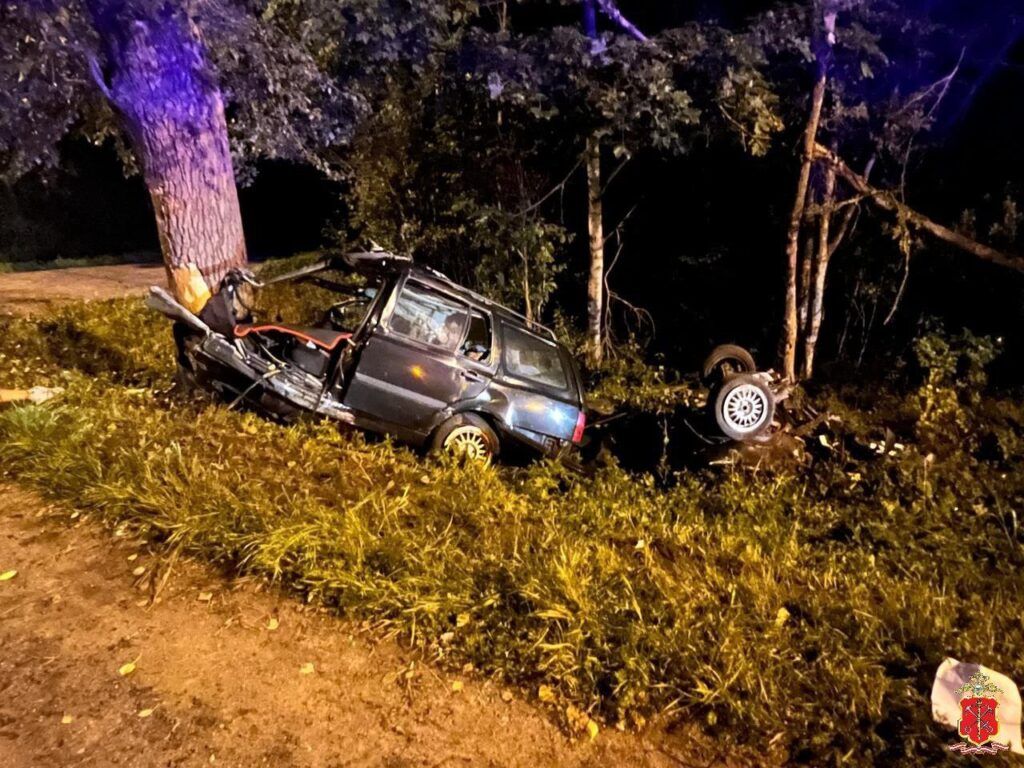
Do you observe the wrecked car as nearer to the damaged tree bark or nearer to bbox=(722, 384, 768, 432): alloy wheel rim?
bbox=(722, 384, 768, 432): alloy wheel rim

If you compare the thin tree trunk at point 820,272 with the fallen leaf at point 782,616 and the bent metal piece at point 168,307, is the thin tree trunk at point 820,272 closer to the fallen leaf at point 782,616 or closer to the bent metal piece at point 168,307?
the fallen leaf at point 782,616

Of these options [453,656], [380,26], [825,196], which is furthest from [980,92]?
[453,656]

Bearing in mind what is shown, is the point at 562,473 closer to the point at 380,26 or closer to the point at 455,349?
the point at 455,349

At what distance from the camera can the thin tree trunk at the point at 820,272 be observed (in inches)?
317

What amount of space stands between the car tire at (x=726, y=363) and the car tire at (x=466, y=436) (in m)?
2.25

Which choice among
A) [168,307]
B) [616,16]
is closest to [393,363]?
[168,307]

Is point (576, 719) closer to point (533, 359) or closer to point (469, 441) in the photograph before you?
point (469, 441)

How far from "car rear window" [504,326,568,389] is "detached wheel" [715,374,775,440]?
63.5 inches

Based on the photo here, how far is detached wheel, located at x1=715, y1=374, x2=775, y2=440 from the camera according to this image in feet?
20.6

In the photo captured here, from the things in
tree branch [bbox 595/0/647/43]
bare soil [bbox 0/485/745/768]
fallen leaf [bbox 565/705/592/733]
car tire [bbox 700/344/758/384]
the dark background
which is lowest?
bare soil [bbox 0/485/745/768]

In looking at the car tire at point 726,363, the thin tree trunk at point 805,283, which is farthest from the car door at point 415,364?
the thin tree trunk at point 805,283

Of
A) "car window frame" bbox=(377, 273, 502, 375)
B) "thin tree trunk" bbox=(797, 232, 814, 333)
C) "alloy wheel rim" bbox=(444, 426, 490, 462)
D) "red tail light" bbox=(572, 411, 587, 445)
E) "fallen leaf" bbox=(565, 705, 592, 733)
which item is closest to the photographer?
"fallen leaf" bbox=(565, 705, 592, 733)

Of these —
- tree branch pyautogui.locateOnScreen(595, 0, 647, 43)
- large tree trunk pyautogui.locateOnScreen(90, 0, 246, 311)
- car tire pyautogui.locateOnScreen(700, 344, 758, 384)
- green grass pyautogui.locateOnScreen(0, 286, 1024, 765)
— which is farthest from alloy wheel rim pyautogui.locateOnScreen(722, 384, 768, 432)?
large tree trunk pyautogui.locateOnScreen(90, 0, 246, 311)

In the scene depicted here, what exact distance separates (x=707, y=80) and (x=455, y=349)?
431 centimetres
